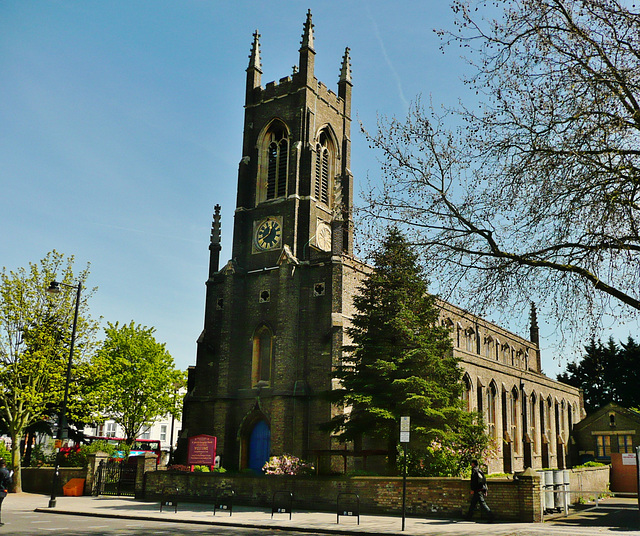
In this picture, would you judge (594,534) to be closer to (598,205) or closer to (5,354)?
(598,205)

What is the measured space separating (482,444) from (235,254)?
20103mm

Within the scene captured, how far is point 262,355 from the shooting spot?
37469 millimetres

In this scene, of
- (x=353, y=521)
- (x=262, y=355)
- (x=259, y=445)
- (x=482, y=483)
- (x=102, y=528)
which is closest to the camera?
(x=102, y=528)

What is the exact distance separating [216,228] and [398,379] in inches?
853

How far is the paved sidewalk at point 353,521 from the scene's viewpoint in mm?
15094

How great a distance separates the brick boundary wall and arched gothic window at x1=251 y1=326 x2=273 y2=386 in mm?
11912

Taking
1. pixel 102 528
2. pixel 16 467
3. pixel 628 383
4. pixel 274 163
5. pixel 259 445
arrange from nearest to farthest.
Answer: pixel 102 528
pixel 16 467
pixel 259 445
pixel 274 163
pixel 628 383

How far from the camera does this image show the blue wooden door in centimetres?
3528

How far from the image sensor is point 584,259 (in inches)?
459

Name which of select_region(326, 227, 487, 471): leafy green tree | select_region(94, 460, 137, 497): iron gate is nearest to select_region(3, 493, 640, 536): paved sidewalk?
select_region(94, 460, 137, 497): iron gate

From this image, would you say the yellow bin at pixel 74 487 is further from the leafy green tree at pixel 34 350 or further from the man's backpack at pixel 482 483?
the man's backpack at pixel 482 483

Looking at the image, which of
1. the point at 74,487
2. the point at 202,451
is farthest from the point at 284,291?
the point at 74,487

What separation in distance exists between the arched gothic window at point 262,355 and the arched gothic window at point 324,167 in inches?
365

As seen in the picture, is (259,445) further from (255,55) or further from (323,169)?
(255,55)
